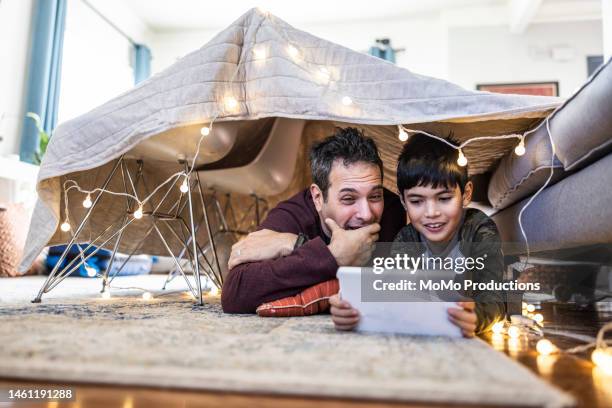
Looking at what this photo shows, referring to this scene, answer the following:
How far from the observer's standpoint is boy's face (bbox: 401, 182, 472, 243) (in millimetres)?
1180

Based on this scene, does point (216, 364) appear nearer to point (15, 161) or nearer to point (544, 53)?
point (15, 161)

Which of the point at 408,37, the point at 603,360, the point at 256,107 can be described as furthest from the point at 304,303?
the point at 408,37

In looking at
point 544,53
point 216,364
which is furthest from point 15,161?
point 544,53

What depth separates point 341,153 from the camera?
130 centimetres

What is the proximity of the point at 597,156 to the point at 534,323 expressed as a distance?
15.4 inches

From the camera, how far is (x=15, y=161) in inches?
123

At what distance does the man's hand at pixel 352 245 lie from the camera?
1.13 m

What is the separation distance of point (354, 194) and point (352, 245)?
0.18m

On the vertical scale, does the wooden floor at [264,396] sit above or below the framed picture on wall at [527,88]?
below

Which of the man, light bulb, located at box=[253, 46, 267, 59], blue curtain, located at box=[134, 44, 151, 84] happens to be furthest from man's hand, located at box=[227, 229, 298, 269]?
blue curtain, located at box=[134, 44, 151, 84]

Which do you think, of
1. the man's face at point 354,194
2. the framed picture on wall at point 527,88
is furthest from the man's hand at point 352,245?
the framed picture on wall at point 527,88

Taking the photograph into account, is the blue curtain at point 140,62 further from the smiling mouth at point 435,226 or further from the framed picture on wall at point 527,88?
the smiling mouth at point 435,226

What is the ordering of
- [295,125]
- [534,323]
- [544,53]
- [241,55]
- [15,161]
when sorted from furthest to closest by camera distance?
[544,53], [15,161], [295,125], [241,55], [534,323]

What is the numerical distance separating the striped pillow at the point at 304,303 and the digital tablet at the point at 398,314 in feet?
0.87
